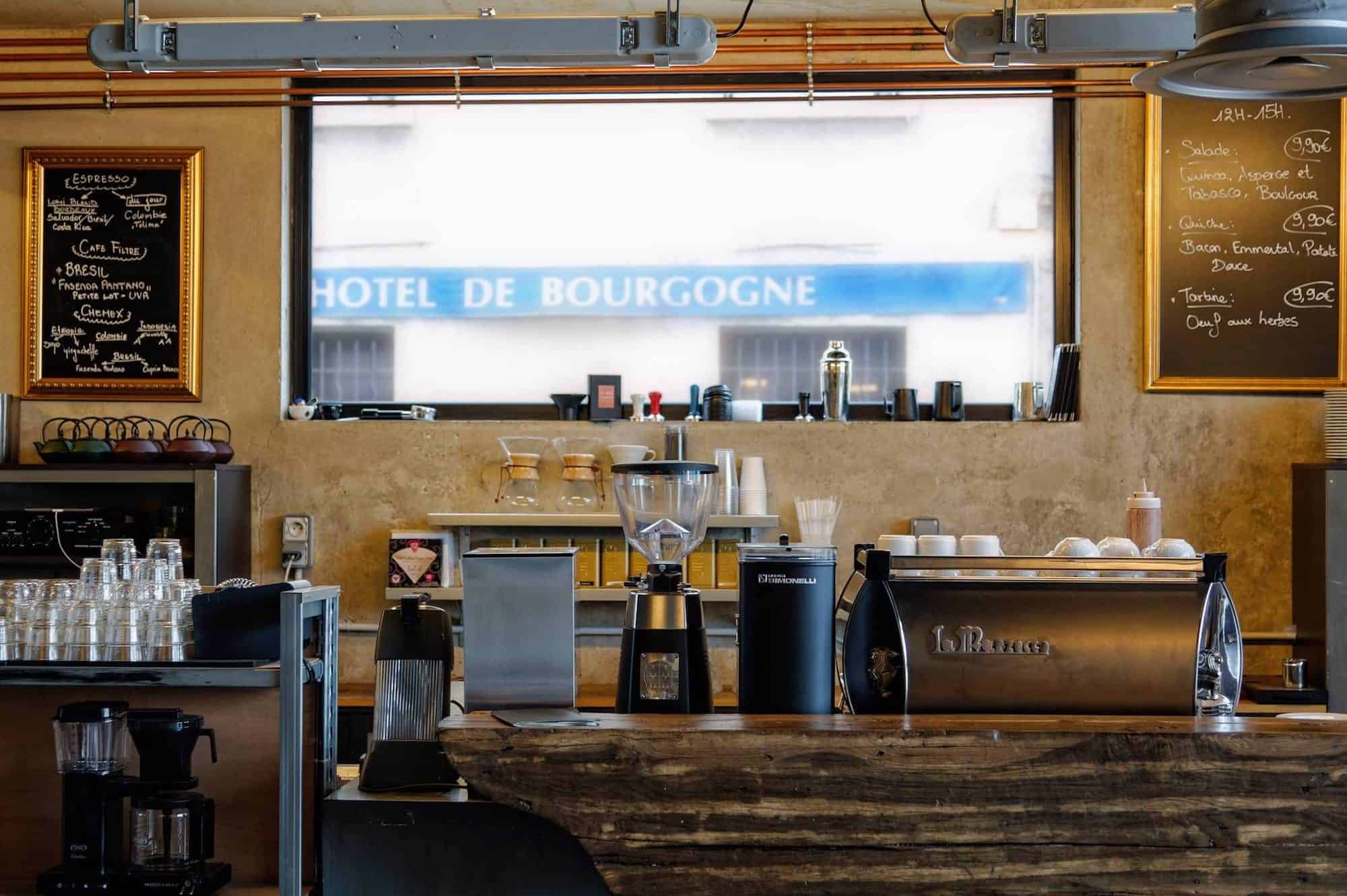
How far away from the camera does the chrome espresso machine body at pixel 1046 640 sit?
210 cm

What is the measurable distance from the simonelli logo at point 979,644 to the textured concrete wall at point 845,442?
225 centimetres

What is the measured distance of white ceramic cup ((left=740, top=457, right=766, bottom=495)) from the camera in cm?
427

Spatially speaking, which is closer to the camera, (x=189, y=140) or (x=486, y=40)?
(x=486, y=40)

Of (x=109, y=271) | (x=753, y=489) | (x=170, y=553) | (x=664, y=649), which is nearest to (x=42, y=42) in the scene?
(x=109, y=271)

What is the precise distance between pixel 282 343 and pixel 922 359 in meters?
2.28

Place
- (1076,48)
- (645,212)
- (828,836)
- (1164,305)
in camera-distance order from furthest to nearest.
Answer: (645,212)
(1164,305)
(1076,48)
(828,836)

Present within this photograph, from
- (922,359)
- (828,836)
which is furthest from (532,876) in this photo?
(922,359)

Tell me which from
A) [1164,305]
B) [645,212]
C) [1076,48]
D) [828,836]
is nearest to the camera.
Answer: [828,836]

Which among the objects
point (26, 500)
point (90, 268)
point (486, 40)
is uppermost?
point (486, 40)

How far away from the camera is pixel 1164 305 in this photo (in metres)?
4.27

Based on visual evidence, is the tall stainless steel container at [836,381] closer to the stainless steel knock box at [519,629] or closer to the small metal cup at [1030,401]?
the small metal cup at [1030,401]

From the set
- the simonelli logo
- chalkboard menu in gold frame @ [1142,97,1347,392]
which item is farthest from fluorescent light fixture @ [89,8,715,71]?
chalkboard menu in gold frame @ [1142,97,1347,392]

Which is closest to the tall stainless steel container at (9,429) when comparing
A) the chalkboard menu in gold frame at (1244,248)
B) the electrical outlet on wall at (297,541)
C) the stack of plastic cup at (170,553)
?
the electrical outlet on wall at (297,541)

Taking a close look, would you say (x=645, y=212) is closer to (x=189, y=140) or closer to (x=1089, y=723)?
(x=189, y=140)
